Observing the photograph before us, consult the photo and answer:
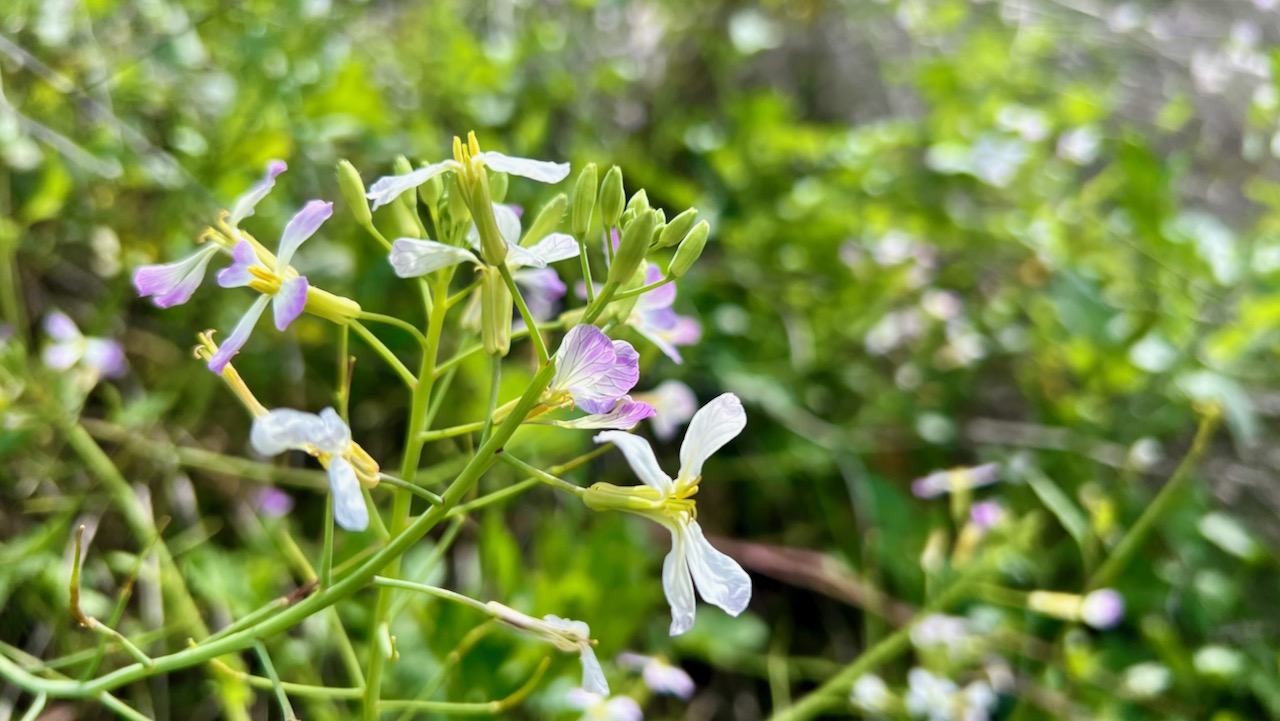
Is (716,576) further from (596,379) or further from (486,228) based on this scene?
(486,228)

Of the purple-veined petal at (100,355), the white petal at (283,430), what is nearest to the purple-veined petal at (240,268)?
the white petal at (283,430)

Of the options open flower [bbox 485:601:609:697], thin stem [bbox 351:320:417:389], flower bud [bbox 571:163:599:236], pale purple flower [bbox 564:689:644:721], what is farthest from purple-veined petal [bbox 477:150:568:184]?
pale purple flower [bbox 564:689:644:721]

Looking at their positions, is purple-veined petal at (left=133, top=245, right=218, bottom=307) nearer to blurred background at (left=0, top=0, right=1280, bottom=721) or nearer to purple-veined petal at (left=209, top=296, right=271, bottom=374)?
purple-veined petal at (left=209, top=296, right=271, bottom=374)

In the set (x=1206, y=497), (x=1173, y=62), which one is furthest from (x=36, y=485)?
(x=1173, y=62)

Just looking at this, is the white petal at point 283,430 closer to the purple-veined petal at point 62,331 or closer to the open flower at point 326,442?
the open flower at point 326,442

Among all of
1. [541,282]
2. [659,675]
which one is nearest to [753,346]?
[659,675]

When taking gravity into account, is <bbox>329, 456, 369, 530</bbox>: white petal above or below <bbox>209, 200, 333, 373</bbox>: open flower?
below
